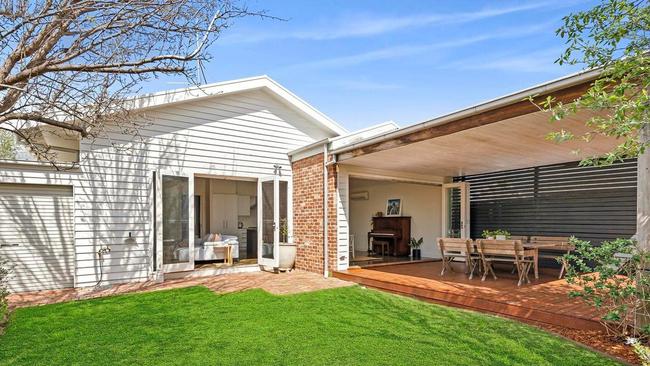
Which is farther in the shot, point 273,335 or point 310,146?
point 310,146

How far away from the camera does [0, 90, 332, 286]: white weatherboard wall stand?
282 inches

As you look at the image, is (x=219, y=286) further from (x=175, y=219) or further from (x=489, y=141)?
(x=489, y=141)

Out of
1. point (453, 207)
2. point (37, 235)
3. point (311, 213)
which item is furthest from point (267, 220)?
point (453, 207)

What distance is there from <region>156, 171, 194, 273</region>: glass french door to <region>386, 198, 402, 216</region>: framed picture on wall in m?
7.01

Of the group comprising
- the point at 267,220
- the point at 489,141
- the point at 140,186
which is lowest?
the point at 267,220

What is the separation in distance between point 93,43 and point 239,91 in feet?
12.6

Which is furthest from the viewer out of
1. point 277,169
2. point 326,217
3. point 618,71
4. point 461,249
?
point 277,169

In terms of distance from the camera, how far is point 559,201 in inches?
338

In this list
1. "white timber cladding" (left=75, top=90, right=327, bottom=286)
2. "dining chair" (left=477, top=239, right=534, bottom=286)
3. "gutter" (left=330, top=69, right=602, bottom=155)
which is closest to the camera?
"gutter" (left=330, top=69, right=602, bottom=155)

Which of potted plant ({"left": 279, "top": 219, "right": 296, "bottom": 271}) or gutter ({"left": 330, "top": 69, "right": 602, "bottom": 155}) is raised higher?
gutter ({"left": 330, "top": 69, "right": 602, "bottom": 155})

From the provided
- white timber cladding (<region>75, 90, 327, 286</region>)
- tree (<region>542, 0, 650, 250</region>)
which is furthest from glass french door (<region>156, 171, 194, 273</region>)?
tree (<region>542, 0, 650, 250</region>)

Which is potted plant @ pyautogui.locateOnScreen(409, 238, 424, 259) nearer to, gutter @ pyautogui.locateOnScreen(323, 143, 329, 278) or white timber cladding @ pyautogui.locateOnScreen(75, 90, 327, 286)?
gutter @ pyautogui.locateOnScreen(323, 143, 329, 278)

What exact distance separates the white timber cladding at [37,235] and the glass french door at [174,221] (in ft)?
5.69

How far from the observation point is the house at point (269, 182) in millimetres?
6977
